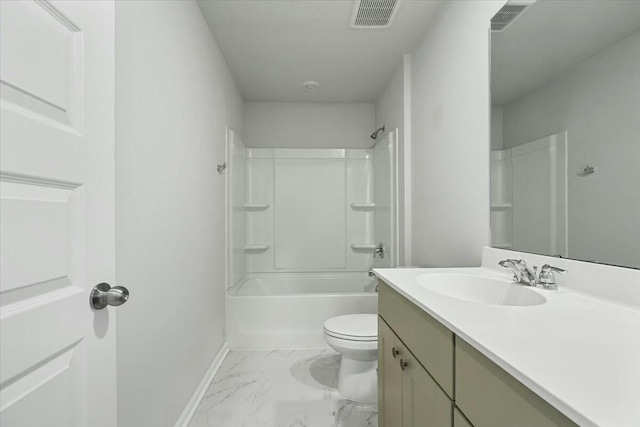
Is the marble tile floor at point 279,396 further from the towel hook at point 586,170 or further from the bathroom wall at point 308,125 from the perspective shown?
the bathroom wall at point 308,125

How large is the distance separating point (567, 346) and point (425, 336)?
37 centimetres

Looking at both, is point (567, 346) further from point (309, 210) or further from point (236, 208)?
point (309, 210)

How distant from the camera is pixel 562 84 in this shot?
1106 millimetres

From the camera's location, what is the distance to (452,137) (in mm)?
1852

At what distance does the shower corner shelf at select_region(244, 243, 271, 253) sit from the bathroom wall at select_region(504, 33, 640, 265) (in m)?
2.86

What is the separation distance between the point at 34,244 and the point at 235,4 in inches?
72.0

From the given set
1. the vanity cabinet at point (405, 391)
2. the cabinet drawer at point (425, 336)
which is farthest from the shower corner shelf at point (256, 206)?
the cabinet drawer at point (425, 336)

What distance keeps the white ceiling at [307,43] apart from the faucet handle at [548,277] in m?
1.65

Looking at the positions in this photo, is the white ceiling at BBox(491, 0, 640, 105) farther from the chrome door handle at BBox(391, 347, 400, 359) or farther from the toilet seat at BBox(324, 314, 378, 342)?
the toilet seat at BBox(324, 314, 378, 342)

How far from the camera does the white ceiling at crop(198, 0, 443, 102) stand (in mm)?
1974

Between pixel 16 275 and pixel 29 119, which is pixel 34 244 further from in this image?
pixel 29 119

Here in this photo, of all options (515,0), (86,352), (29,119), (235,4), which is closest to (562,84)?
(515,0)

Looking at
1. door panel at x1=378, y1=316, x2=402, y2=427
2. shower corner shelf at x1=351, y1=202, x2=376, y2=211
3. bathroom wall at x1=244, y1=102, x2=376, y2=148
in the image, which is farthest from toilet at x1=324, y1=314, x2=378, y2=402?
bathroom wall at x1=244, y1=102, x2=376, y2=148

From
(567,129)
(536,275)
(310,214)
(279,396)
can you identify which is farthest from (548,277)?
(310,214)
